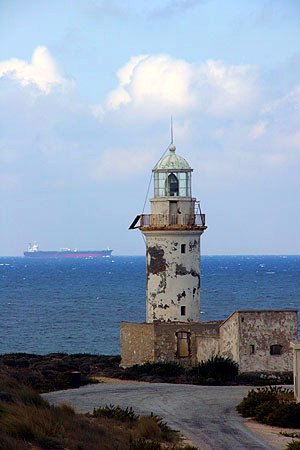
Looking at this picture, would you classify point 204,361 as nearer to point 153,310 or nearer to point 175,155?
point 153,310

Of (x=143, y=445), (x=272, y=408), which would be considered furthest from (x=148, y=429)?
(x=272, y=408)

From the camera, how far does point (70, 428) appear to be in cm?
1528

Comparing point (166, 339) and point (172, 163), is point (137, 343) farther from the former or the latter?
point (172, 163)

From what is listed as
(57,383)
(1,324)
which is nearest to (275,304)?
(1,324)

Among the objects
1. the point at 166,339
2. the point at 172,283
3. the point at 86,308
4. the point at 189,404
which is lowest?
the point at 86,308

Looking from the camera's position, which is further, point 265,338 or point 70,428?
point 265,338

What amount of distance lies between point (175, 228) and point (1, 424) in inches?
603

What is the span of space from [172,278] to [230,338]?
3.46 metres

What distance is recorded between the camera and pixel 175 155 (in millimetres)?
30047

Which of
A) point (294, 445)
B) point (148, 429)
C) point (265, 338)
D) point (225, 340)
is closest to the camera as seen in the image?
point (294, 445)

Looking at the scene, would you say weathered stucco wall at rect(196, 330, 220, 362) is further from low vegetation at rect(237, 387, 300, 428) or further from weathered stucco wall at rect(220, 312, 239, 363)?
low vegetation at rect(237, 387, 300, 428)

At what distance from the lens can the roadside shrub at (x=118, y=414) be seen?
1794 cm

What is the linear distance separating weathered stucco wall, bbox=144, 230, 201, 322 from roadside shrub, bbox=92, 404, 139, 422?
10280 millimetres

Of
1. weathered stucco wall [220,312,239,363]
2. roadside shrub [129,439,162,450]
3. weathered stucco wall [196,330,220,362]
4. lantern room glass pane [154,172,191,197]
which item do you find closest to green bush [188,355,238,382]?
weathered stucco wall [220,312,239,363]
